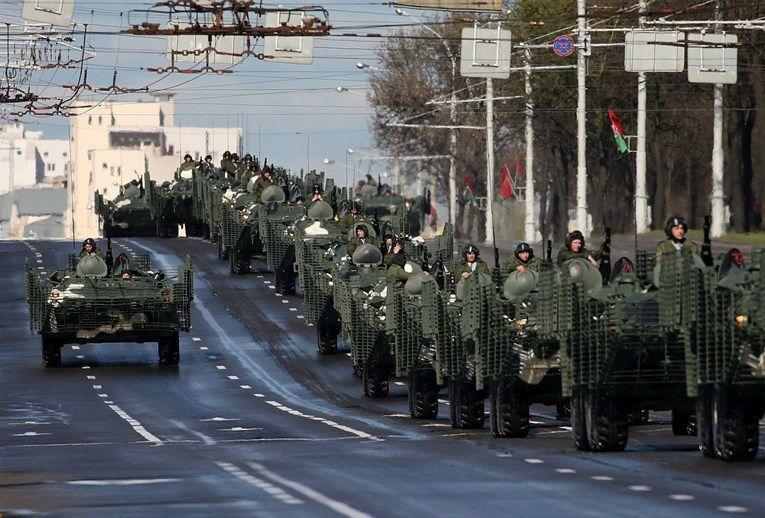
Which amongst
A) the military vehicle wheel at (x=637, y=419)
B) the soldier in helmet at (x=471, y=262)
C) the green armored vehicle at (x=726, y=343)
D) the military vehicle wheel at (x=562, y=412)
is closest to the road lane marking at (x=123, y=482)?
the green armored vehicle at (x=726, y=343)

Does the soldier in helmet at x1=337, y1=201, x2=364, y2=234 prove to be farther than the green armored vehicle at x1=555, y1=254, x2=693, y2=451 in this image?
Yes

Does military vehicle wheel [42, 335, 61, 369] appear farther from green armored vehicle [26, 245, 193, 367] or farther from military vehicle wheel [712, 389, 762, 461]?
military vehicle wheel [712, 389, 762, 461]

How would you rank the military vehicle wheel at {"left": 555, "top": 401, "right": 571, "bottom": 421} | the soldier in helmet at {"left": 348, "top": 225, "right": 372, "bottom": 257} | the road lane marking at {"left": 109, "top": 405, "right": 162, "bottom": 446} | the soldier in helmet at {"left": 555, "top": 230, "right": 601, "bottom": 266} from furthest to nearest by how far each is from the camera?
the soldier in helmet at {"left": 348, "top": 225, "right": 372, "bottom": 257}
the military vehicle wheel at {"left": 555, "top": 401, "right": 571, "bottom": 421}
the road lane marking at {"left": 109, "top": 405, "right": 162, "bottom": 446}
the soldier in helmet at {"left": 555, "top": 230, "right": 601, "bottom": 266}

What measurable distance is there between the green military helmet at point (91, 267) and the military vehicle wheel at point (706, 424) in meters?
23.0

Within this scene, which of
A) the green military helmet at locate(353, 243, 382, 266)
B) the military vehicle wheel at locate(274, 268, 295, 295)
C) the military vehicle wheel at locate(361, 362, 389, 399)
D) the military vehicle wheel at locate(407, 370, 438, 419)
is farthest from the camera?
the military vehicle wheel at locate(274, 268, 295, 295)

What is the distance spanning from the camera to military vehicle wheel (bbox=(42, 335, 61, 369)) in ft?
135

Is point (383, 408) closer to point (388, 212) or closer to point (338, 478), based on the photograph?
point (338, 478)

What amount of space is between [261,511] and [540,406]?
1700 cm

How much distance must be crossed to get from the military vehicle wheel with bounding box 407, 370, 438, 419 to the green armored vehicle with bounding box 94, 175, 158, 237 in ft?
149

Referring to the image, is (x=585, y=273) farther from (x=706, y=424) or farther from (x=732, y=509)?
(x=732, y=509)

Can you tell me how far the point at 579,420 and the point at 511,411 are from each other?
277 centimetres

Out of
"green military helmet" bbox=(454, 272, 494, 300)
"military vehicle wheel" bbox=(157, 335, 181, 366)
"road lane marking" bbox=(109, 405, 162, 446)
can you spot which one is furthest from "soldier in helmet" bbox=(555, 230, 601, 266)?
"military vehicle wheel" bbox=(157, 335, 181, 366)

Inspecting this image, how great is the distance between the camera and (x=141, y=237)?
252 ft

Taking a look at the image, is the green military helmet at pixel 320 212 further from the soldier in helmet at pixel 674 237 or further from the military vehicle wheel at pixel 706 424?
the military vehicle wheel at pixel 706 424
